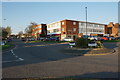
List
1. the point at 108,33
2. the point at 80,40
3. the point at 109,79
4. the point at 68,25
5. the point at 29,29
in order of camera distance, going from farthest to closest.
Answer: the point at 108,33 < the point at 29,29 < the point at 68,25 < the point at 80,40 < the point at 109,79

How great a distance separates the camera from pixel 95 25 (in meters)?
68.4

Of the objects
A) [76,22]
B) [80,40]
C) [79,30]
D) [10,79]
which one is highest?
[76,22]

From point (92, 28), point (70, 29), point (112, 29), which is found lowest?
point (70, 29)

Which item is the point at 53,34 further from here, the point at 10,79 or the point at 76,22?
the point at 10,79

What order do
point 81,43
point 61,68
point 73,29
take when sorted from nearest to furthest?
point 61,68 → point 81,43 → point 73,29

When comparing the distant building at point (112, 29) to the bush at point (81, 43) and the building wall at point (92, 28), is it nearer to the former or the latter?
the building wall at point (92, 28)

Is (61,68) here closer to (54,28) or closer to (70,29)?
(70,29)

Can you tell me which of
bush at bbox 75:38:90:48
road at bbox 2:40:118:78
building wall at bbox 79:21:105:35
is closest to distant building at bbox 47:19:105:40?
building wall at bbox 79:21:105:35

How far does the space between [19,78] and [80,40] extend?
13025 mm

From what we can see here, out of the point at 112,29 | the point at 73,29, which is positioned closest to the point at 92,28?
the point at 73,29

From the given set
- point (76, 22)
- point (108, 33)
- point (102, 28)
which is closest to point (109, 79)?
point (76, 22)

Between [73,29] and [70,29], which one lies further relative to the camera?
[73,29]

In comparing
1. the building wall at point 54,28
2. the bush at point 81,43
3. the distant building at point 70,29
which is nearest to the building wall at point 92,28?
the distant building at point 70,29

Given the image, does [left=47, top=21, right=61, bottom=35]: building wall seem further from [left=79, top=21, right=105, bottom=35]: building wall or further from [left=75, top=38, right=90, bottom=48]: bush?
[left=75, top=38, right=90, bottom=48]: bush
